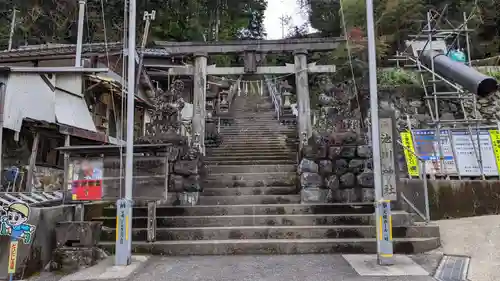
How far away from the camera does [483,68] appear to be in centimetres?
1675

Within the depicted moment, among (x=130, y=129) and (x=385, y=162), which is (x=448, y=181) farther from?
(x=130, y=129)

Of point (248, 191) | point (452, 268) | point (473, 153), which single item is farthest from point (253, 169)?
point (452, 268)

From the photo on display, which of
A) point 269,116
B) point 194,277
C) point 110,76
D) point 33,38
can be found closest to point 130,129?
point 194,277

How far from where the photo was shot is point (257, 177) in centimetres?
1067

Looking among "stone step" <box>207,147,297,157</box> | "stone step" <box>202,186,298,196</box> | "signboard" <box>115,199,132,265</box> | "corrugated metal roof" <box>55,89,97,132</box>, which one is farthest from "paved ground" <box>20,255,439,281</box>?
"corrugated metal roof" <box>55,89,97,132</box>

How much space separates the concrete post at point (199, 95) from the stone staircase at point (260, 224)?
2531mm

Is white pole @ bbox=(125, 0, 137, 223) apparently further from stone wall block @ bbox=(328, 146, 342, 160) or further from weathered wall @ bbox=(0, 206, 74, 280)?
stone wall block @ bbox=(328, 146, 342, 160)

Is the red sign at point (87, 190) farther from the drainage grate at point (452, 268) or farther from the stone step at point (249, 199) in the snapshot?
the drainage grate at point (452, 268)

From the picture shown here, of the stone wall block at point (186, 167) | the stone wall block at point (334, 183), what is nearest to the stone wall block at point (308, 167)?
the stone wall block at point (334, 183)

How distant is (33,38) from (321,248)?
24.3 m

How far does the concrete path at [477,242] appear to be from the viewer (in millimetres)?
5906

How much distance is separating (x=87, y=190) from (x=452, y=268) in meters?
6.49

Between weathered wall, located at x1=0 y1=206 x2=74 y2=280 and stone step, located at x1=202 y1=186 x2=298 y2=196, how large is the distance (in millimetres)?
3455

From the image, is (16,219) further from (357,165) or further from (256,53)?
(256,53)
